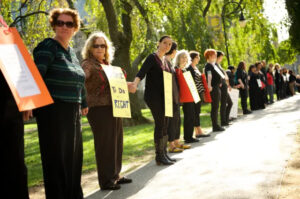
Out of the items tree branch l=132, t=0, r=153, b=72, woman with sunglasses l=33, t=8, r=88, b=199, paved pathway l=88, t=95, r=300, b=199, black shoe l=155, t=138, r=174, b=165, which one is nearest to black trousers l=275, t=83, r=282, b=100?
tree branch l=132, t=0, r=153, b=72

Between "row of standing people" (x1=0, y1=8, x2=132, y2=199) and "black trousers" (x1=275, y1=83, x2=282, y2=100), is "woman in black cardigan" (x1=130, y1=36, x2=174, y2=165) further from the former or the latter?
"black trousers" (x1=275, y1=83, x2=282, y2=100)

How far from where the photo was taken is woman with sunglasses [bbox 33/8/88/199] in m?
4.21

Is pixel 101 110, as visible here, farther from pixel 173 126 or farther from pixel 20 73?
pixel 173 126

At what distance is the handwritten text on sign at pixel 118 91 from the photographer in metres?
5.59

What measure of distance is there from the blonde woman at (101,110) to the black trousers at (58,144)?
1.23 meters

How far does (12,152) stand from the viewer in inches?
143

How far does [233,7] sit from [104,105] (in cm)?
2273

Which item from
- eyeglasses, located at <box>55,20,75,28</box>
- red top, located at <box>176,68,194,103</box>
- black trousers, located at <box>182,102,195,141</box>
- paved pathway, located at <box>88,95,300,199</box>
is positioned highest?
eyeglasses, located at <box>55,20,75,28</box>

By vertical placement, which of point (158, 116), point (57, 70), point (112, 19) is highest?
point (112, 19)

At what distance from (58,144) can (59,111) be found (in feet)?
1.01

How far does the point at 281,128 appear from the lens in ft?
33.2

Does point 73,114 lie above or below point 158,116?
above

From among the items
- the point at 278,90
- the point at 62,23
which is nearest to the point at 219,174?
the point at 62,23

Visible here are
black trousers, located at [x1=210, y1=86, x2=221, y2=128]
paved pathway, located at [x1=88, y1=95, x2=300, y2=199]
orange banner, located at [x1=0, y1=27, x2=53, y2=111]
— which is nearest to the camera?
orange banner, located at [x1=0, y1=27, x2=53, y2=111]
